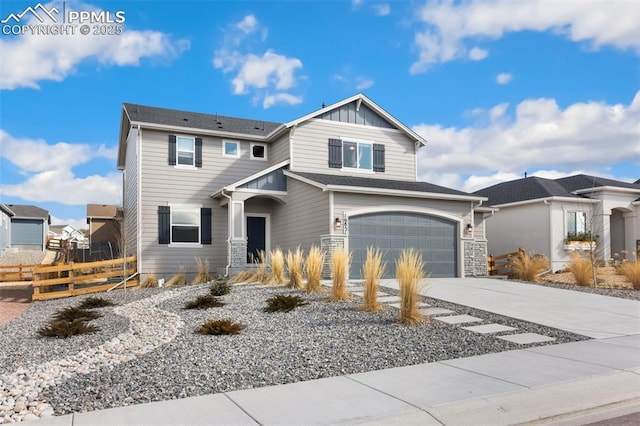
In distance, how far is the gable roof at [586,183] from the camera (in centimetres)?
2332

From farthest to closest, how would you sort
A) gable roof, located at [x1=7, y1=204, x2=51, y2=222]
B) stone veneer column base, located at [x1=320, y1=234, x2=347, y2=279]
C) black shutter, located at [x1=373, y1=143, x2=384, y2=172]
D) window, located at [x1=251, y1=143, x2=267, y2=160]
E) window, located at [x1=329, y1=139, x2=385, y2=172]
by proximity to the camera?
gable roof, located at [x1=7, y1=204, x2=51, y2=222]
window, located at [x1=251, y1=143, x2=267, y2=160]
black shutter, located at [x1=373, y1=143, x2=384, y2=172]
window, located at [x1=329, y1=139, x2=385, y2=172]
stone veneer column base, located at [x1=320, y1=234, x2=347, y2=279]

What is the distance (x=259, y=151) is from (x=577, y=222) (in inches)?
570

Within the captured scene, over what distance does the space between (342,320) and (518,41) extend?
9020 mm

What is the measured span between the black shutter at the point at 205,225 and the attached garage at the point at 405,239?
19.2ft

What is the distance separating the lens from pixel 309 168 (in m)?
18.2

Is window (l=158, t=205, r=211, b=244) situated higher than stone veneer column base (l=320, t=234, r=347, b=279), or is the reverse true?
window (l=158, t=205, r=211, b=244)

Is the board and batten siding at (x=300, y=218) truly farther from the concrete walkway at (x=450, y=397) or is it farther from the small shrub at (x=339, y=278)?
the concrete walkway at (x=450, y=397)

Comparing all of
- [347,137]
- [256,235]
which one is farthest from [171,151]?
[347,137]

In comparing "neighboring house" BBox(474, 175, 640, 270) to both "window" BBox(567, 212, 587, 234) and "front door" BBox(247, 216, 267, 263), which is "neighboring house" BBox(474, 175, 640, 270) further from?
"front door" BBox(247, 216, 267, 263)

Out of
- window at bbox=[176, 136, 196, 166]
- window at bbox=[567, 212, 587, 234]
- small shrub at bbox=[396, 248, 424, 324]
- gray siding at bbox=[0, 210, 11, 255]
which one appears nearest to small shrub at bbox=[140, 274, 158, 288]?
window at bbox=[176, 136, 196, 166]

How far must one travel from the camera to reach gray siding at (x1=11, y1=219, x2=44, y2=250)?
4012cm

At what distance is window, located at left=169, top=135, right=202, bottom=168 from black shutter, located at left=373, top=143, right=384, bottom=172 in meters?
6.64

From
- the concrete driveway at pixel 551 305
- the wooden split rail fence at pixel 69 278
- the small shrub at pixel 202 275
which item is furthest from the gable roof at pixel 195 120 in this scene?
the concrete driveway at pixel 551 305

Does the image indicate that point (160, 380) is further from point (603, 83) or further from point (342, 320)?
point (603, 83)
